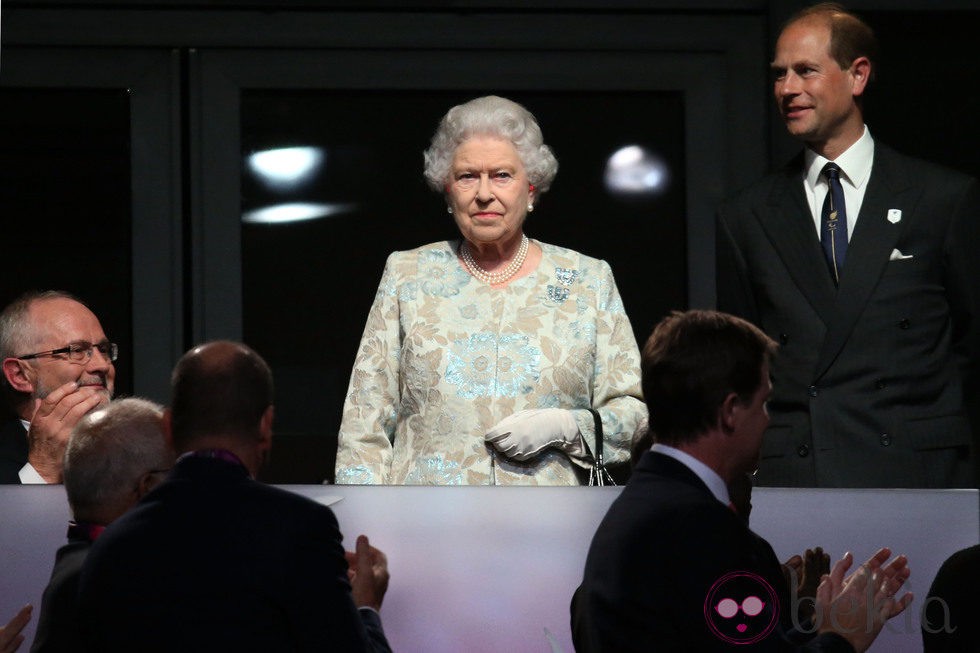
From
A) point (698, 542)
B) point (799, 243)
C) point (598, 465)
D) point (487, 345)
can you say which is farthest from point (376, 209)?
point (698, 542)

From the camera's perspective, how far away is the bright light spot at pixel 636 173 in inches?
195

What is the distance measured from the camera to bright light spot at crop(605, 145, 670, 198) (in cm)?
496

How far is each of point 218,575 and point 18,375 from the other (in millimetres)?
1701

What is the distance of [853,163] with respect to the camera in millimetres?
3637

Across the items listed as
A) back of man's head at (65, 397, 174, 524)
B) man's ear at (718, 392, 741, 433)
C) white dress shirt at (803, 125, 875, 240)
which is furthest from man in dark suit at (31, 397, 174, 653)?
white dress shirt at (803, 125, 875, 240)

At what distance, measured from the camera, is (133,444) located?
246 cm

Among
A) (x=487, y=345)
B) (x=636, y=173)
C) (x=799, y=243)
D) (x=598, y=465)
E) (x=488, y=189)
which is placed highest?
(x=636, y=173)

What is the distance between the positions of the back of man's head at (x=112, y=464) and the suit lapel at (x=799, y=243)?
5.21 feet

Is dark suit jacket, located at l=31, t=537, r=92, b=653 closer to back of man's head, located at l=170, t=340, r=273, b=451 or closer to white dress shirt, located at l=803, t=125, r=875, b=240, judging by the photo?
back of man's head, located at l=170, t=340, r=273, b=451

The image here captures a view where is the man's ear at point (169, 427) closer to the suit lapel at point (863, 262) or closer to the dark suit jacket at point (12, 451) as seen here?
the dark suit jacket at point (12, 451)

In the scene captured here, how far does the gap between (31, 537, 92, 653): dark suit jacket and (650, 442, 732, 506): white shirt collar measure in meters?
0.81

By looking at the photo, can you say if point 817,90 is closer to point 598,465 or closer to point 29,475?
point 598,465

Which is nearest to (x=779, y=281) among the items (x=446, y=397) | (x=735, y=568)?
(x=446, y=397)

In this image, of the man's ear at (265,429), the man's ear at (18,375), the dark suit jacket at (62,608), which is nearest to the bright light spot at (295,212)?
the man's ear at (18,375)
